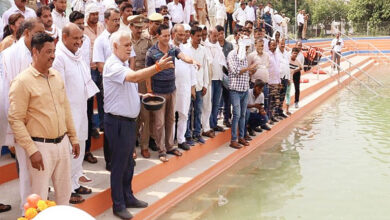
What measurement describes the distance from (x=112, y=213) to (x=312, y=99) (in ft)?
30.5

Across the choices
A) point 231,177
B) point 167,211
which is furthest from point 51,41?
point 231,177

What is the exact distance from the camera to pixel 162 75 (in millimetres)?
5695

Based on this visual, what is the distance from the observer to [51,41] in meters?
3.29

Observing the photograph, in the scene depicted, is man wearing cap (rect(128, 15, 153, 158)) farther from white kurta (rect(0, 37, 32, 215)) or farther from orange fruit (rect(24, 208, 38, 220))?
orange fruit (rect(24, 208, 38, 220))

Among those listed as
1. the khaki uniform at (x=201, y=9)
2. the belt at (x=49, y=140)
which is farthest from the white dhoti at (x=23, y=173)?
the khaki uniform at (x=201, y=9)

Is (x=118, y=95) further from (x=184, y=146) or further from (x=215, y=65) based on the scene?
(x=215, y=65)

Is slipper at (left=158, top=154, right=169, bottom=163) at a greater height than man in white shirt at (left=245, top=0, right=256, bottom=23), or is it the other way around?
man in white shirt at (left=245, top=0, right=256, bottom=23)

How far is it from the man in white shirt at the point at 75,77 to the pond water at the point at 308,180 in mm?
1394

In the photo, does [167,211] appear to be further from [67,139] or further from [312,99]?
[312,99]

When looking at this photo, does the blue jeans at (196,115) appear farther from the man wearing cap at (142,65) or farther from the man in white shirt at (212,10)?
the man in white shirt at (212,10)

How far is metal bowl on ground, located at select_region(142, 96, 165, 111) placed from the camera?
419cm

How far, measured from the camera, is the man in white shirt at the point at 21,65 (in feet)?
11.7

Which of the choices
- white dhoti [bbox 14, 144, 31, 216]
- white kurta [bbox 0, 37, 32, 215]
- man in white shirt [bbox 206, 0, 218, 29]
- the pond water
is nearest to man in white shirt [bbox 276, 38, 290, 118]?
the pond water

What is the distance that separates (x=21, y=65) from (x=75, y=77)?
49 centimetres
